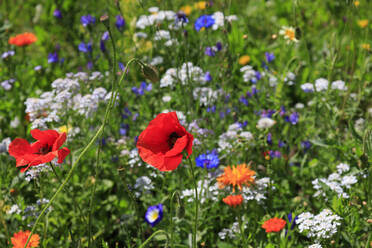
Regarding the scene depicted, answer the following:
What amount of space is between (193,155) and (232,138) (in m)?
0.22

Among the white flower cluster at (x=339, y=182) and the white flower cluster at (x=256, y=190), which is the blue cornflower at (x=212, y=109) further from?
the white flower cluster at (x=339, y=182)

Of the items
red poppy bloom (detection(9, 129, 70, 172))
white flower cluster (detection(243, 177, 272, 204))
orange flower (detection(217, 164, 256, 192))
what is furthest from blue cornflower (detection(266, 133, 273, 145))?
red poppy bloom (detection(9, 129, 70, 172))

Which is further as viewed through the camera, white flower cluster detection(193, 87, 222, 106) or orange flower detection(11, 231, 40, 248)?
white flower cluster detection(193, 87, 222, 106)

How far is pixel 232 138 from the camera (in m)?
2.04

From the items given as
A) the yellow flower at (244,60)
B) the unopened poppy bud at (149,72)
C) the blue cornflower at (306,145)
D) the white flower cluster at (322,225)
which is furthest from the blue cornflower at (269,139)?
the unopened poppy bud at (149,72)

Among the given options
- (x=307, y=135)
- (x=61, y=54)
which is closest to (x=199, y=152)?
(x=307, y=135)

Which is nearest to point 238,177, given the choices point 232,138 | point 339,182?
point 232,138

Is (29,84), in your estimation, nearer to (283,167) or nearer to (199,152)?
(199,152)

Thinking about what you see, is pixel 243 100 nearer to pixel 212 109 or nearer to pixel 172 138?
pixel 212 109

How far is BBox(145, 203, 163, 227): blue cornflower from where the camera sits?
176 cm

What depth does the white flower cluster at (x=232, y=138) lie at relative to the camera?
1989 millimetres

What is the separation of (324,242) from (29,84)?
220 centimetres

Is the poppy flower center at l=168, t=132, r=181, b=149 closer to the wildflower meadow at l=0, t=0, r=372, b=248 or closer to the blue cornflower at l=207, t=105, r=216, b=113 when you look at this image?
the wildflower meadow at l=0, t=0, r=372, b=248

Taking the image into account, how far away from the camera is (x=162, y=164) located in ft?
3.72
